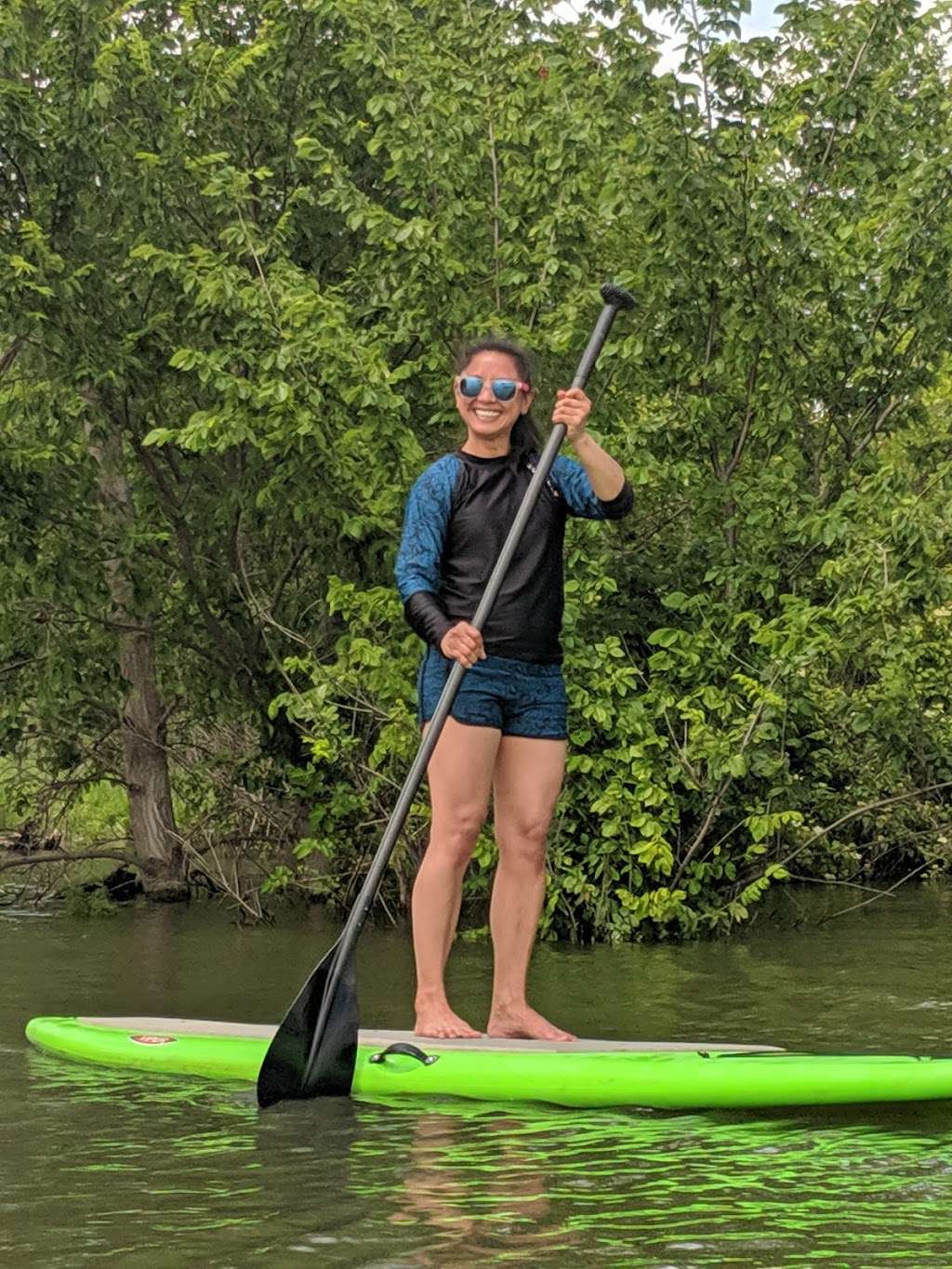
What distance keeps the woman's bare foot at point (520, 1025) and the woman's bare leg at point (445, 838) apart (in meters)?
0.12

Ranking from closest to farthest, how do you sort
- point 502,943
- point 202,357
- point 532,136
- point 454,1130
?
point 454,1130 → point 502,943 → point 202,357 → point 532,136

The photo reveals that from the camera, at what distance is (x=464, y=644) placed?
5.40 metres

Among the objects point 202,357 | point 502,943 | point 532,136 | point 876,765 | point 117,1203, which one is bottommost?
point 117,1203

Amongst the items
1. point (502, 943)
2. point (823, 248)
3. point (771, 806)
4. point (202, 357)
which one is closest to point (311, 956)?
point (771, 806)

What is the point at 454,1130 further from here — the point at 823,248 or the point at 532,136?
the point at 532,136

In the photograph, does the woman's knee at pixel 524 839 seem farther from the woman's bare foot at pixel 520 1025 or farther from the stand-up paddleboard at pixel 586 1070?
the stand-up paddleboard at pixel 586 1070

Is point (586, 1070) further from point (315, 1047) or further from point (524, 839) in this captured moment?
point (524, 839)

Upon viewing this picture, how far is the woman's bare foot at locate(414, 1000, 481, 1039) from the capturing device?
554cm

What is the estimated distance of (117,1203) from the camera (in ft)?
13.2

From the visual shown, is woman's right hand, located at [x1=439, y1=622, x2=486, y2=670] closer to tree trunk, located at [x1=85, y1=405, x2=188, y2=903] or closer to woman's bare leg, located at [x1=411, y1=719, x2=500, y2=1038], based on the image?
woman's bare leg, located at [x1=411, y1=719, x2=500, y2=1038]

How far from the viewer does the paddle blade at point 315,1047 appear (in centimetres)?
514

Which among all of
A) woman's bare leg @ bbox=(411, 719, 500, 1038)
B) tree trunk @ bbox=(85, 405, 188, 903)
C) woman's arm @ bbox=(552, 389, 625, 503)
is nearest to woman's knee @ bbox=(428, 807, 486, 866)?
woman's bare leg @ bbox=(411, 719, 500, 1038)

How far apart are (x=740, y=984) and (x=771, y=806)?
59.5 inches

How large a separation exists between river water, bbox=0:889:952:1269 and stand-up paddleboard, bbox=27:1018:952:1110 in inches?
2.8
